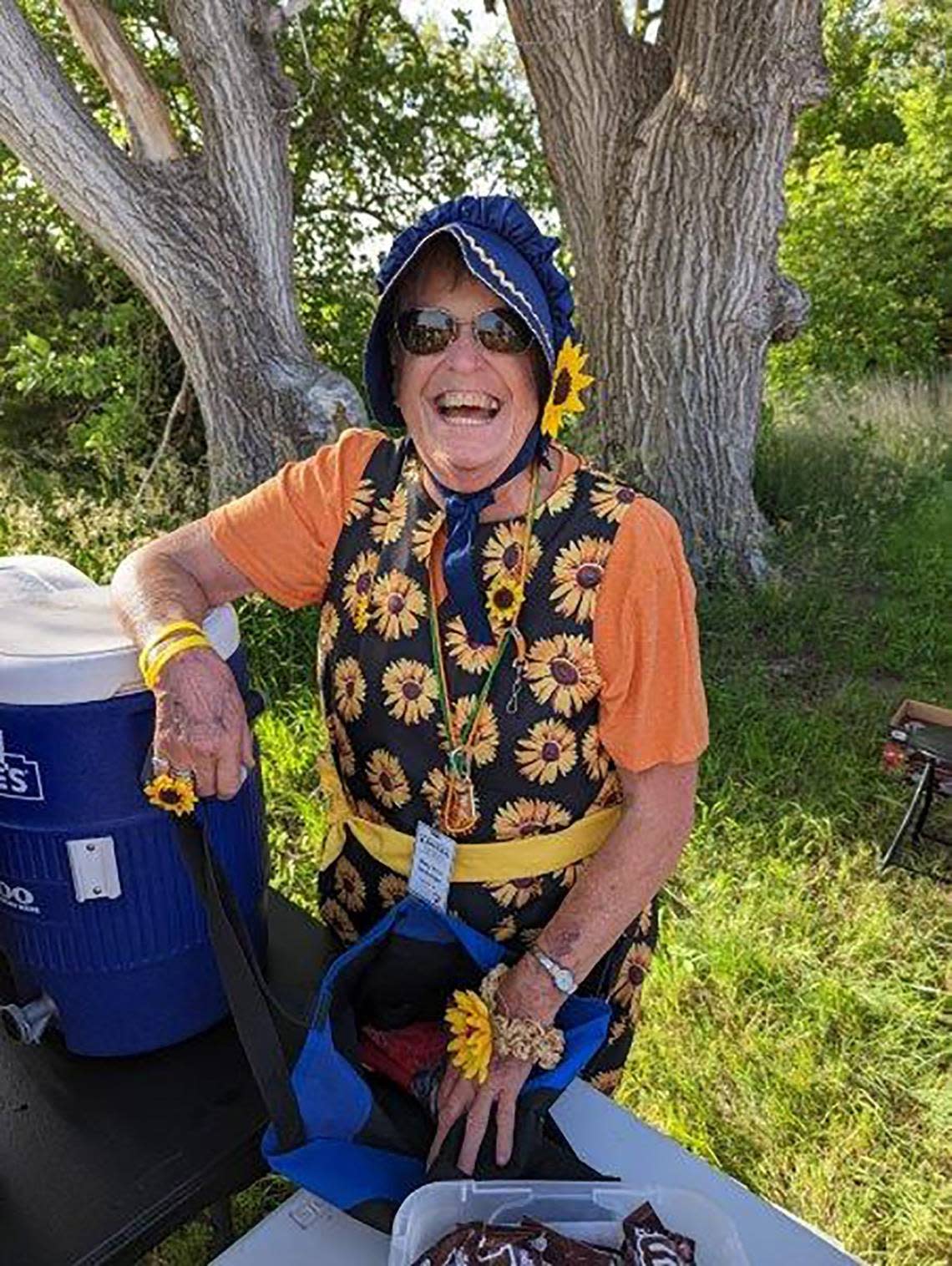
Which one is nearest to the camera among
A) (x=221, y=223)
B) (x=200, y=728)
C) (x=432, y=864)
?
(x=200, y=728)

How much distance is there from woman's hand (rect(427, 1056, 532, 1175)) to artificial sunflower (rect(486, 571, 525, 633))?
23.3 inches

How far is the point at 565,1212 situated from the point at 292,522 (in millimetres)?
1017

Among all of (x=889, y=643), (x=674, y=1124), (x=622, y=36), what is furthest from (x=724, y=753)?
(x=622, y=36)

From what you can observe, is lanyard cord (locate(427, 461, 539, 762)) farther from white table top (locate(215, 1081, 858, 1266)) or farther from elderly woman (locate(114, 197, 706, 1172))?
white table top (locate(215, 1081, 858, 1266))

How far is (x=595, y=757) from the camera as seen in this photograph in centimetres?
149

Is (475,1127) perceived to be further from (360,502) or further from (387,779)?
(360,502)

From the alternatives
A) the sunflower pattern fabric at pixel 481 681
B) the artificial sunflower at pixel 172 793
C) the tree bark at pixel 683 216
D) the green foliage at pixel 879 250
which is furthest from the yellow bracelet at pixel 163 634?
the green foliage at pixel 879 250

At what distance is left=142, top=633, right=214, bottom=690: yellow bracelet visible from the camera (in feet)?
4.35

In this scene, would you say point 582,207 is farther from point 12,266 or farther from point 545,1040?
point 545,1040

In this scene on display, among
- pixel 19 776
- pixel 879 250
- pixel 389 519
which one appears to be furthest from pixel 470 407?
pixel 879 250

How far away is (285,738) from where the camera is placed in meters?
3.78

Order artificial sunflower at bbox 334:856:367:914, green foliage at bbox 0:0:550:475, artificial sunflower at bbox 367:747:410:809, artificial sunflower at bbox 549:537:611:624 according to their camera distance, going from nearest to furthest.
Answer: artificial sunflower at bbox 549:537:611:624
artificial sunflower at bbox 367:747:410:809
artificial sunflower at bbox 334:856:367:914
green foliage at bbox 0:0:550:475

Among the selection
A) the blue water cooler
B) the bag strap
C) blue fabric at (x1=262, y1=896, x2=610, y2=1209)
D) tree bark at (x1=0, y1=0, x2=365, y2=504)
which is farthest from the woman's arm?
tree bark at (x1=0, y1=0, x2=365, y2=504)

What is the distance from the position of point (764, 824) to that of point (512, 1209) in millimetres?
2490
